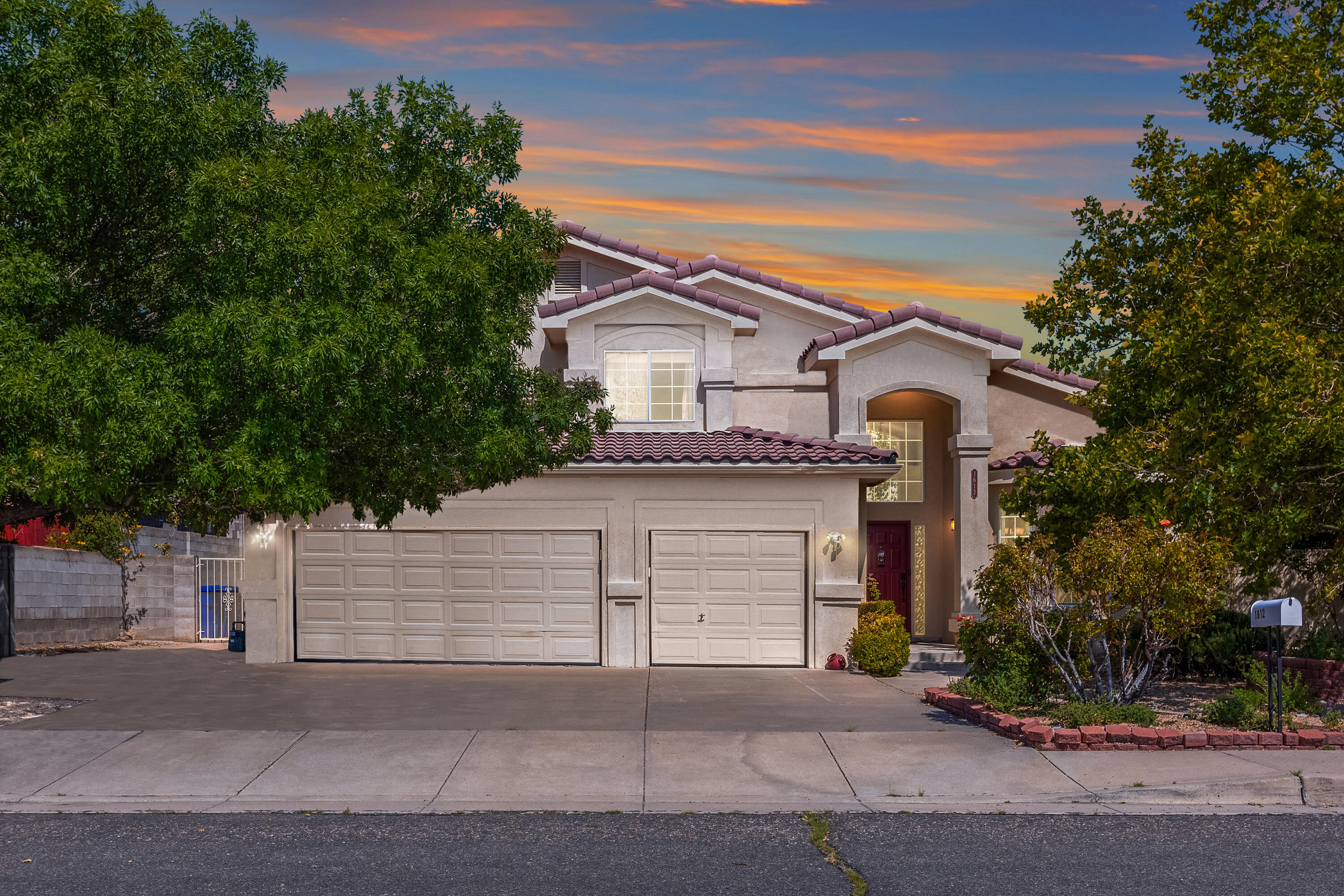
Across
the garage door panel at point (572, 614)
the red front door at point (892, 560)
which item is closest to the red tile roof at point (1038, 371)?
the red front door at point (892, 560)

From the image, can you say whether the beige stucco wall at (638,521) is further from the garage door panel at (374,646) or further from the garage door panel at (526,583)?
the garage door panel at (374,646)

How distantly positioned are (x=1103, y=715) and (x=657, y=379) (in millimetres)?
11331

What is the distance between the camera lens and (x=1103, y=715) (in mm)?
11586

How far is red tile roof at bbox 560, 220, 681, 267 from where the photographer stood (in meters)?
24.4

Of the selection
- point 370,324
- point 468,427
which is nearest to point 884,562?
point 468,427

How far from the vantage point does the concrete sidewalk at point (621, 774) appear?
9.56 meters

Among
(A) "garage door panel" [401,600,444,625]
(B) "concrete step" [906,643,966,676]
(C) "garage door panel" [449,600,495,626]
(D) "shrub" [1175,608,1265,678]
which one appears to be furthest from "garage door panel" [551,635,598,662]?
(D) "shrub" [1175,608,1265,678]

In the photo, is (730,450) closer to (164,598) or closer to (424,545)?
(424,545)

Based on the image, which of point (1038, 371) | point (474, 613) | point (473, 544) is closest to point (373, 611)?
point (474, 613)

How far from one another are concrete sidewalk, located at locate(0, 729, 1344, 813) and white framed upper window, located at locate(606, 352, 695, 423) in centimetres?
1000

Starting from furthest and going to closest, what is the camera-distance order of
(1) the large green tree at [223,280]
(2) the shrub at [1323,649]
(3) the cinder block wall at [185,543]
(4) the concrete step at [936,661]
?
(3) the cinder block wall at [185,543] → (4) the concrete step at [936,661] → (2) the shrub at [1323,649] → (1) the large green tree at [223,280]

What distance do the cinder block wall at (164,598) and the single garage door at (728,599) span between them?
11.3 meters

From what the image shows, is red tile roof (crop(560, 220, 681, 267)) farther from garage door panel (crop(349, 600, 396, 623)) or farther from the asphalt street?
the asphalt street

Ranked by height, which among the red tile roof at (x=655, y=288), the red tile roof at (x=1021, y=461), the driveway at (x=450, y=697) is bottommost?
the driveway at (x=450, y=697)
